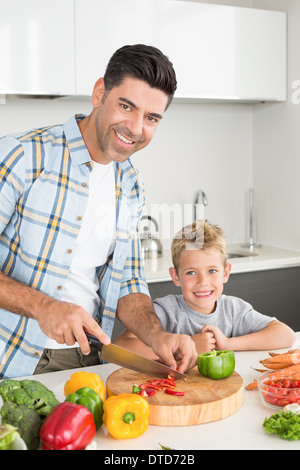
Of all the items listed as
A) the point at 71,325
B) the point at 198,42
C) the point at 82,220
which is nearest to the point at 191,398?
the point at 71,325

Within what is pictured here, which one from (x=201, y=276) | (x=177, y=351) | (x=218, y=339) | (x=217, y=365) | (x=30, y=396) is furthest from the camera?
(x=201, y=276)

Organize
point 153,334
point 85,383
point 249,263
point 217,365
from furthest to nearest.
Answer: point 249,263 → point 153,334 → point 217,365 → point 85,383

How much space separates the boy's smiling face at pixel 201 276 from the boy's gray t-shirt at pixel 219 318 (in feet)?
0.13

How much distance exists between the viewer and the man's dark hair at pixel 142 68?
1.61m

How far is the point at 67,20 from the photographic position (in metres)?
2.80

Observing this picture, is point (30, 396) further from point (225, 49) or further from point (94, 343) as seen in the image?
point (225, 49)

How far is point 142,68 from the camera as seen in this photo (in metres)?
1.61

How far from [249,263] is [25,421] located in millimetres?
2158

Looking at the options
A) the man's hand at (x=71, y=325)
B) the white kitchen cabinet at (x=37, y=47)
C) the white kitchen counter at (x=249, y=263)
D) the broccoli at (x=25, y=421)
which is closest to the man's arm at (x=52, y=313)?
the man's hand at (x=71, y=325)

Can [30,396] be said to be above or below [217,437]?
above

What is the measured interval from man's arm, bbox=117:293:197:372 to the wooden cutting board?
52 millimetres

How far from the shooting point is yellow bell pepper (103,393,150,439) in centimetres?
118

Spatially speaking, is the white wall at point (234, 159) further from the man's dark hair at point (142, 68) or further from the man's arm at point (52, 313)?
the man's arm at point (52, 313)
